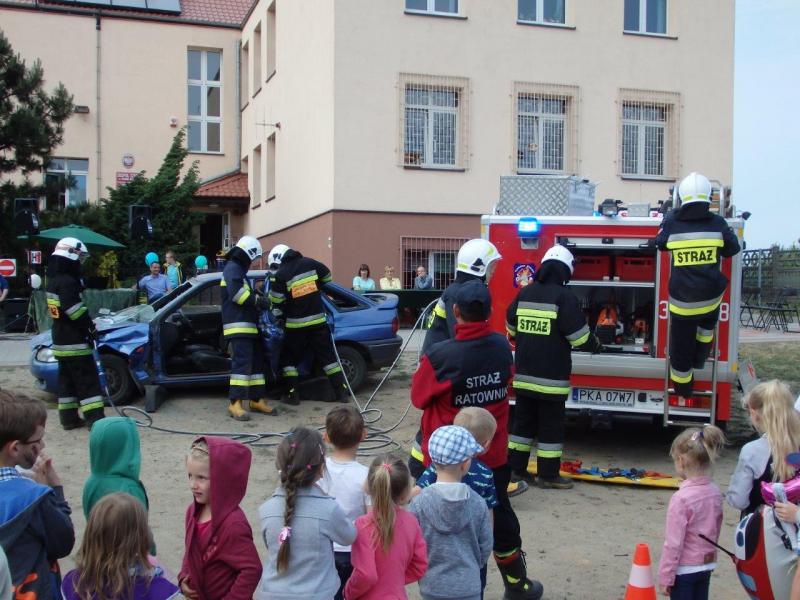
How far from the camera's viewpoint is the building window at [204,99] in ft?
89.6

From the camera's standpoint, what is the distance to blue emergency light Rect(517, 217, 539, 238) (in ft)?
23.1

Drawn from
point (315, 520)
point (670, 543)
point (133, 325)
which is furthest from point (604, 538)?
point (133, 325)

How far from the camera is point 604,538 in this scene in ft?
17.8

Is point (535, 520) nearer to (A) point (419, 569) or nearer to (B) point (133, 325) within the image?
(A) point (419, 569)

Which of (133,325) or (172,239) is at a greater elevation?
(172,239)

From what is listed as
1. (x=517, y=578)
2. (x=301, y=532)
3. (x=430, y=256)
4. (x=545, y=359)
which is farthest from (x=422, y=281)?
(x=301, y=532)

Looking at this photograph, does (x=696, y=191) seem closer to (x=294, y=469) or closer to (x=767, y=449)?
(x=767, y=449)

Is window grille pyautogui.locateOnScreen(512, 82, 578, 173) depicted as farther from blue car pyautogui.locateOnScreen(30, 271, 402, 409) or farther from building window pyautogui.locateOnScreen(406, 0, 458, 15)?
blue car pyautogui.locateOnScreen(30, 271, 402, 409)

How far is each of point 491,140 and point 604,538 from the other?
14446 mm

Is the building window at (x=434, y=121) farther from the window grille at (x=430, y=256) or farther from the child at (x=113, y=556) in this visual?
the child at (x=113, y=556)

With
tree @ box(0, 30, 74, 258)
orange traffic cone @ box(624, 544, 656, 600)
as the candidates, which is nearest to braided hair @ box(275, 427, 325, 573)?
orange traffic cone @ box(624, 544, 656, 600)

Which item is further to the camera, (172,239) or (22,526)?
(172,239)

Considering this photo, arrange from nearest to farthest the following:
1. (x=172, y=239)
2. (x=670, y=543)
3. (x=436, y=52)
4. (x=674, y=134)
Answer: (x=670, y=543) → (x=436, y=52) → (x=674, y=134) → (x=172, y=239)

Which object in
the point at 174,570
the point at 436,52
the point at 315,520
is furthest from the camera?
the point at 436,52
